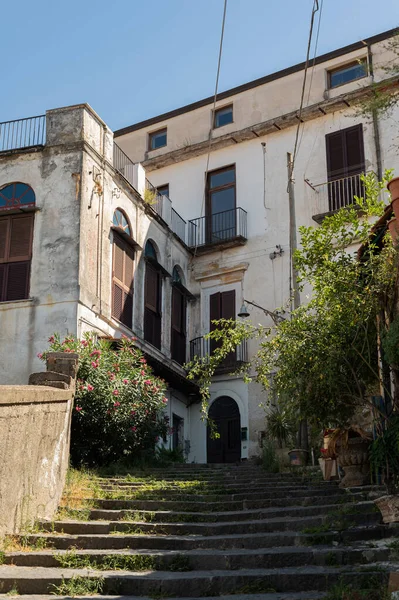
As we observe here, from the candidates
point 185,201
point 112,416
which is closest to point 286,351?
point 112,416

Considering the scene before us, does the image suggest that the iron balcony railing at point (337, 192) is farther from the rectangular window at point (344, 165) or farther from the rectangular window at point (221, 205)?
the rectangular window at point (221, 205)

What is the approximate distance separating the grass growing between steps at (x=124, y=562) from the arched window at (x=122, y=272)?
9698 mm

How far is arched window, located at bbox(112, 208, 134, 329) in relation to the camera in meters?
17.8

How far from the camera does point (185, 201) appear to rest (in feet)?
74.5

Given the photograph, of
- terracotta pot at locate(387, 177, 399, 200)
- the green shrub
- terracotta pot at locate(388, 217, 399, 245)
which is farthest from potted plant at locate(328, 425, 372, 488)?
terracotta pot at locate(387, 177, 399, 200)

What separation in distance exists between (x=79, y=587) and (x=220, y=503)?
3187mm

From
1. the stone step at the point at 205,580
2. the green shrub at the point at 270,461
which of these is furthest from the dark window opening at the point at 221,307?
the stone step at the point at 205,580

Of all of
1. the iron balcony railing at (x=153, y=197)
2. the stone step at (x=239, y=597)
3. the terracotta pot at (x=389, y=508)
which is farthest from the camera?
the iron balcony railing at (x=153, y=197)

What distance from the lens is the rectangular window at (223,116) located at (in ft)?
75.8

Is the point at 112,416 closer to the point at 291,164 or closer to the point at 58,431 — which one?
the point at 58,431

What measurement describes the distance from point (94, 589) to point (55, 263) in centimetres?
1009

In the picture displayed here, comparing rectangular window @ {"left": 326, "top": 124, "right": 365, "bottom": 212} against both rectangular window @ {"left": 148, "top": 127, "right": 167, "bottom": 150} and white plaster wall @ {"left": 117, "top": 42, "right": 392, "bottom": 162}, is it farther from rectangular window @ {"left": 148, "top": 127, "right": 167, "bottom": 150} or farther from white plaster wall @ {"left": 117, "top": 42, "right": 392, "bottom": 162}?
rectangular window @ {"left": 148, "top": 127, "right": 167, "bottom": 150}

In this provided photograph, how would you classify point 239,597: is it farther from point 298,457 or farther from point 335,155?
point 335,155

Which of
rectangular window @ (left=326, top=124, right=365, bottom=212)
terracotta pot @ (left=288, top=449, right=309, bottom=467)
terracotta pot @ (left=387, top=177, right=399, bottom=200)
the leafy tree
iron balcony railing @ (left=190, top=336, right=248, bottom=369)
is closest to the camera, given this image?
terracotta pot @ (left=387, top=177, right=399, bottom=200)
